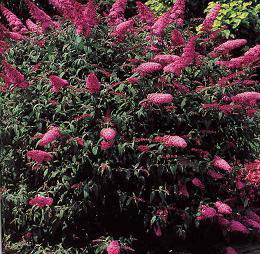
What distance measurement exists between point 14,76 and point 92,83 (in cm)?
62

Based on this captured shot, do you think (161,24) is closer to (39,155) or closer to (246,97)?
(246,97)

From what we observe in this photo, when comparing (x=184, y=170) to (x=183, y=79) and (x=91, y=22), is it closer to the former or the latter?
(x=183, y=79)

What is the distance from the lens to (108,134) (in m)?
3.69

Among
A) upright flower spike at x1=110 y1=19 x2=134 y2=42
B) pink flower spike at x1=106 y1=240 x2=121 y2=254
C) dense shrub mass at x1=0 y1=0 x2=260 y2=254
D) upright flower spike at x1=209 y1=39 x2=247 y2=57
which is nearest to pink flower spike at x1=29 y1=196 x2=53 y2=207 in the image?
dense shrub mass at x1=0 y1=0 x2=260 y2=254

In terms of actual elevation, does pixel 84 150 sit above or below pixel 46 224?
above

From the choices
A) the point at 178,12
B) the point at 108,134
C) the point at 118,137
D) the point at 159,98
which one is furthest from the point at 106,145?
the point at 178,12

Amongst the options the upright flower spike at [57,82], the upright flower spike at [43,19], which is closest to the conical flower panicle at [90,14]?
the upright flower spike at [43,19]

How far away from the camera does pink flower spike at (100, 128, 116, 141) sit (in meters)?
3.68

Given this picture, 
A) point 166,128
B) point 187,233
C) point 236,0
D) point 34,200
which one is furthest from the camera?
point 236,0

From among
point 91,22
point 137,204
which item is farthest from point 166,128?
point 91,22

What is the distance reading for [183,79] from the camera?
4.30 m

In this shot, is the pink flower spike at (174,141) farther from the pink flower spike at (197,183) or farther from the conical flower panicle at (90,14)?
the conical flower panicle at (90,14)

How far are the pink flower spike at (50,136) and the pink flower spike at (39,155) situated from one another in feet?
0.20

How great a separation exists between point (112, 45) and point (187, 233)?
1.57m
